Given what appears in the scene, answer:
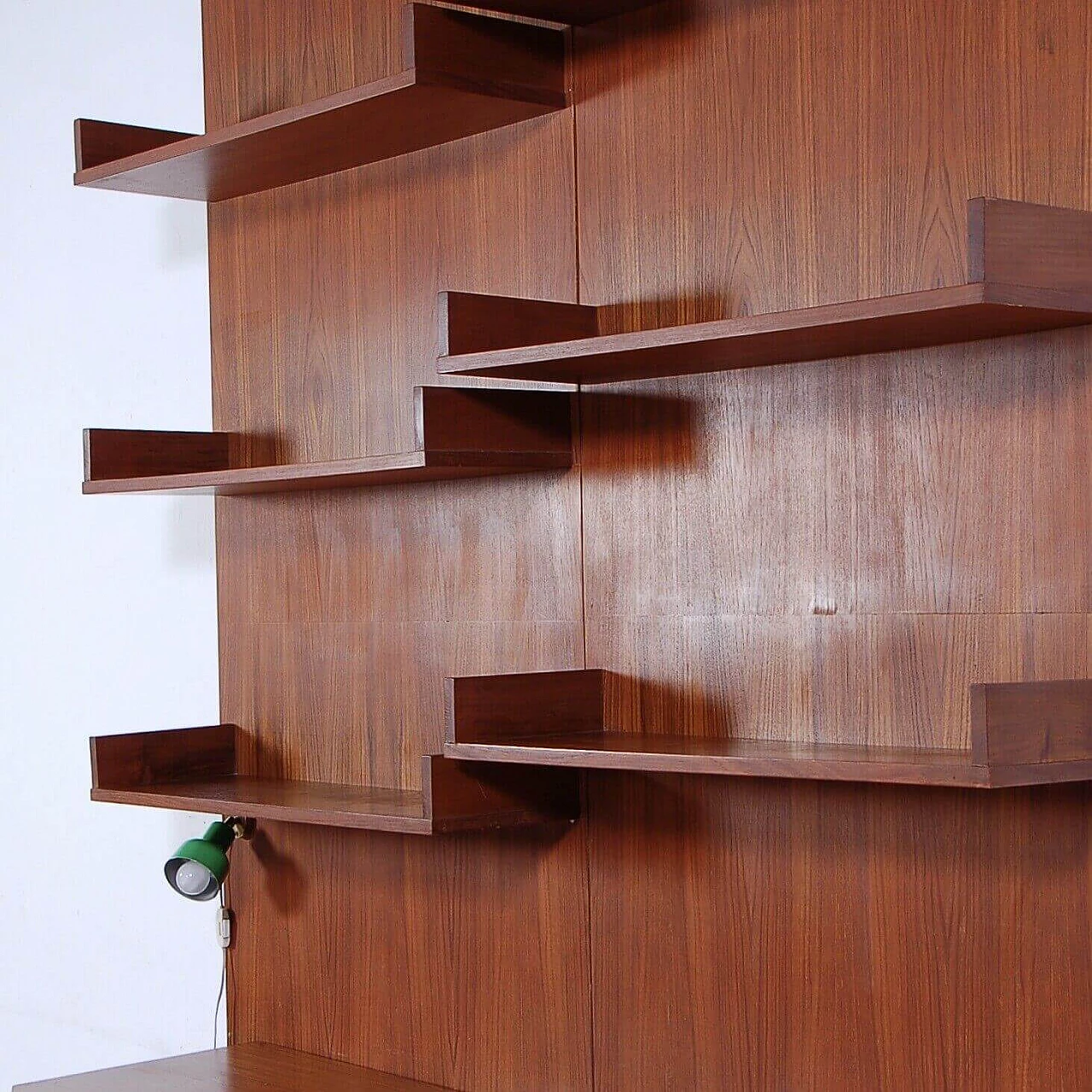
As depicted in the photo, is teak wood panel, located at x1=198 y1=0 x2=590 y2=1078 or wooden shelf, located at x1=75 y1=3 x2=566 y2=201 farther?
teak wood panel, located at x1=198 y1=0 x2=590 y2=1078

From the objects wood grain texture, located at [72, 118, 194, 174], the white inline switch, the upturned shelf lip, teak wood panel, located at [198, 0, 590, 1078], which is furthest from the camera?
the white inline switch

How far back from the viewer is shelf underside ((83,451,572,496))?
2.24 m

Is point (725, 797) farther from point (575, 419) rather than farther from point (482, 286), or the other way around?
point (482, 286)

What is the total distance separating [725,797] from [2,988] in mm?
2063

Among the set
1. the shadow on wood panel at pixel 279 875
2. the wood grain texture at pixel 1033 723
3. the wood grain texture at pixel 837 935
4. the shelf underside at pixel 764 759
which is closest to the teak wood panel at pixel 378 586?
the shadow on wood panel at pixel 279 875

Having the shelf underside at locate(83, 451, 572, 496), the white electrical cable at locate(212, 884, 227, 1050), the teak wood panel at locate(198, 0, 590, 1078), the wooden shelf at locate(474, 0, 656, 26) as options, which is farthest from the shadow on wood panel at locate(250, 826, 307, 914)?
the wooden shelf at locate(474, 0, 656, 26)

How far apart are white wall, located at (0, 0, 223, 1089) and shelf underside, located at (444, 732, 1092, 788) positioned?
1.07 metres

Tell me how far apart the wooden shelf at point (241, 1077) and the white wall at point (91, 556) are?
278 millimetres

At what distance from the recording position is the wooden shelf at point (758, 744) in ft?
5.24

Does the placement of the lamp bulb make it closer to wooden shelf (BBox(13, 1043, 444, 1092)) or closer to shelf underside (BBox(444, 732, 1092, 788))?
wooden shelf (BBox(13, 1043, 444, 1092))

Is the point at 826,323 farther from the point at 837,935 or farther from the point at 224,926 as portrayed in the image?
the point at 224,926

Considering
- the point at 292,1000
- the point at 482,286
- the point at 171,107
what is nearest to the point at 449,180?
the point at 482,286

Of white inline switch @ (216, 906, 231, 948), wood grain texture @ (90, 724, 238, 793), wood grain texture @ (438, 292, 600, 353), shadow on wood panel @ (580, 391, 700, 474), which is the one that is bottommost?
white inline switch @ (216, 906, 231, 948)

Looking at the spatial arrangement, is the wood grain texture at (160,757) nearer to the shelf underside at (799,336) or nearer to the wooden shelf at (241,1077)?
the wooden shelf at (241,1077)
